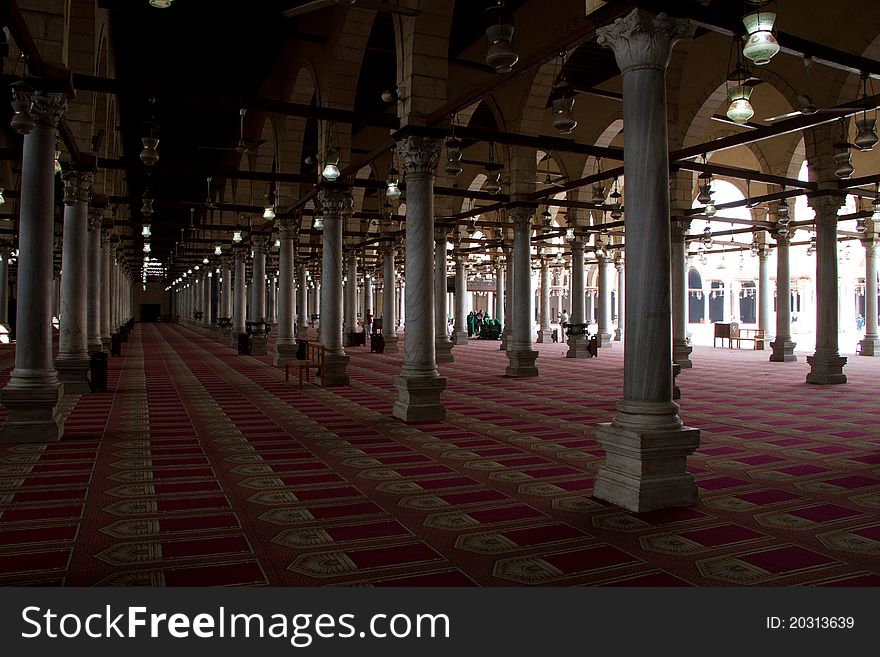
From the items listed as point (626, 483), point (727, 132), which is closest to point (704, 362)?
point (727, 132)

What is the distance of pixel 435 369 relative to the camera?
10.3 meters

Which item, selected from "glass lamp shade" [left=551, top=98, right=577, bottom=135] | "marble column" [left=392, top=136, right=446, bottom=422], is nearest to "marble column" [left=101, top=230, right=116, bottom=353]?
"marble column" [left=392, top=136, right=446, bottom=422]

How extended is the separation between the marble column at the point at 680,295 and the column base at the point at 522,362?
4.03 metres

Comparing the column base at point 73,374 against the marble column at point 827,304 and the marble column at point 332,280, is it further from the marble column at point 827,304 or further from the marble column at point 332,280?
the marble column at point 827,304

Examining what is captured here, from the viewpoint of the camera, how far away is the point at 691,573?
407 centimetres

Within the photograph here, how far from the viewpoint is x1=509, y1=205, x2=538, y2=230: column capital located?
16.5 m

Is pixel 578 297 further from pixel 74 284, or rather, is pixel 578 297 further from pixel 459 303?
pixel 74 284

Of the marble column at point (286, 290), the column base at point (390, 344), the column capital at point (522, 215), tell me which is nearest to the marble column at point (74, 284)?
the marble column at point (286, 290)

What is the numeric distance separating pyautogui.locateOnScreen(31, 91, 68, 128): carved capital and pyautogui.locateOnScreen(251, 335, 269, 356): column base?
15.4 m

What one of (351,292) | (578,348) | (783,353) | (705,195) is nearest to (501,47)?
(705,195)

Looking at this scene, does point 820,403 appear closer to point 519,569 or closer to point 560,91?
point 560,91

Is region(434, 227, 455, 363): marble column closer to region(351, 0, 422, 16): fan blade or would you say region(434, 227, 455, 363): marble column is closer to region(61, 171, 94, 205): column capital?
region(61, 171, 94, 205): column capital

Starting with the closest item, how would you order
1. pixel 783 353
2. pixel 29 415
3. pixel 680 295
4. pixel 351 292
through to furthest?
pixel 29 415 → pixel 680 295 → pixel 783 353 → pixel 351 292

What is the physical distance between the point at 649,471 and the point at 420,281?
532cm
